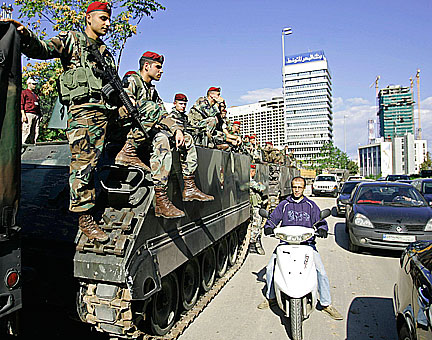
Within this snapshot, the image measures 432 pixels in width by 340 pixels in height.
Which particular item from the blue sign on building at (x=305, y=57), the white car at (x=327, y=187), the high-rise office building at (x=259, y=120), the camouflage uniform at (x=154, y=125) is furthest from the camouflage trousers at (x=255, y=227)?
the blue sign on building at (x=305, y=57)

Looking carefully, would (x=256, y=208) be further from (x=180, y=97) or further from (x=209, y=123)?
(x=180, y=97)

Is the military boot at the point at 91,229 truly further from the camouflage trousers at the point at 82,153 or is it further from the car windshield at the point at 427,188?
the car windshield at the point at 427,188

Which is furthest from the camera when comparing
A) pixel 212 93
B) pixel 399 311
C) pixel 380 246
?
pixel 380 246

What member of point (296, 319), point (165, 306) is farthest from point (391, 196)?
point (165, 306)

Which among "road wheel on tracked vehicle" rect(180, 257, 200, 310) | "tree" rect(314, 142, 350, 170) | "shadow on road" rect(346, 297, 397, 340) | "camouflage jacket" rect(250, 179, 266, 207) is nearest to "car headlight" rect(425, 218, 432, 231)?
"shadow on road" rect(346, 297, 397, 340)

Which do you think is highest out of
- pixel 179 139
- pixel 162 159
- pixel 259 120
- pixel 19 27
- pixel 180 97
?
pixel 259 120

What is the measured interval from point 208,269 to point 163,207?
2653 millimetres

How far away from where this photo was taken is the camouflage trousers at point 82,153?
3438 millimetres

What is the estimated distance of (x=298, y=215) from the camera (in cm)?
517

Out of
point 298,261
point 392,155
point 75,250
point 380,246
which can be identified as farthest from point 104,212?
point 392,155

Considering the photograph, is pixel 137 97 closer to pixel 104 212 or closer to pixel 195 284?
pixel 104 212

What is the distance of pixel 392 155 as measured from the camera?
7825cm

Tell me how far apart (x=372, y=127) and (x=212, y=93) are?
425 feet

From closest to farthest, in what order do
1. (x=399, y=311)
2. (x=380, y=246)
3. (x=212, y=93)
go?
1. (x=399, y=311)
2. (x=212, y=93)
3. (x=380, y=246)
